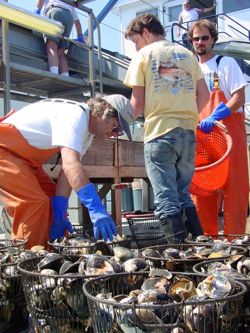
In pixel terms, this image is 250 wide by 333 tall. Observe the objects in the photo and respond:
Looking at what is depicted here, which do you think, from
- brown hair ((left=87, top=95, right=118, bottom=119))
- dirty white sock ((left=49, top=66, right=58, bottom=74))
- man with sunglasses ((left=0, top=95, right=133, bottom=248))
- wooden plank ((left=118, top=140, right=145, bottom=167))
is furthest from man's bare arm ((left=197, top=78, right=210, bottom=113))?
dirty white sock ((left=49, top=66, right=58, bottom=74))

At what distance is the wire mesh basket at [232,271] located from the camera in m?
1.62

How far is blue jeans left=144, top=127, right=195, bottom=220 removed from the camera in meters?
2.96

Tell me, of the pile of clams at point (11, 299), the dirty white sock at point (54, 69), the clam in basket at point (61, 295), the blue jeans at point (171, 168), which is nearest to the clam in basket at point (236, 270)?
the clam in basket at point (61, 295)

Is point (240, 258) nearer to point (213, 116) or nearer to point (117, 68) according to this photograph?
point (213, 116)

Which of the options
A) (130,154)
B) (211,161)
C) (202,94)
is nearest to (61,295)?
(202,94)

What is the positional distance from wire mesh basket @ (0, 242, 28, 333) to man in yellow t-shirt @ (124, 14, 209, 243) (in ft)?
3.76

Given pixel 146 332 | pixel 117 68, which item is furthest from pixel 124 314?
pixel 117 68

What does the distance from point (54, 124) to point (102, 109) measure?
309 mm

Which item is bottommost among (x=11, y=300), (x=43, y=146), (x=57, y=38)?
(x=11, y=300)

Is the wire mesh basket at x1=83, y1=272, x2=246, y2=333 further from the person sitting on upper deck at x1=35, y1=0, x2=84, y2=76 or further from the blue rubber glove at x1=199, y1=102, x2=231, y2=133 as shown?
the person sitting on upper deck at x1=35, y1=0, x2=84, y2=76

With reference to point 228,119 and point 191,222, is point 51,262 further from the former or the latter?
point 228,119

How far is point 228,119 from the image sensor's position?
374cm

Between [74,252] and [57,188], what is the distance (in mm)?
1000

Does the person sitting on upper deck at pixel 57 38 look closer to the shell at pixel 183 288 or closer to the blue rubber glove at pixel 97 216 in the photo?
the blue rubber glove at pixel 97 216
